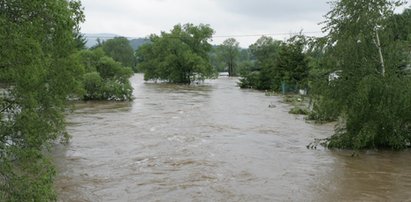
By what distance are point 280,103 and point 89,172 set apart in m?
25.5

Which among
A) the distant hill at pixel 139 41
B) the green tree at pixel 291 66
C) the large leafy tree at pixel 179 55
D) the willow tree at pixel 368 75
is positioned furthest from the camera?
the distant hill at pixel 139 41

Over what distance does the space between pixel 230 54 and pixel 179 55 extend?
57.0m

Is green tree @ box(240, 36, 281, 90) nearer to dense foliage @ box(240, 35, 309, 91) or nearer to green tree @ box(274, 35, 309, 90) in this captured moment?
dense foliage @ box(240, 35, 309, 91)

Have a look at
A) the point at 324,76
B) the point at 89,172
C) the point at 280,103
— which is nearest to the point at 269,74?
the point at 280,103

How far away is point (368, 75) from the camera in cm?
1603

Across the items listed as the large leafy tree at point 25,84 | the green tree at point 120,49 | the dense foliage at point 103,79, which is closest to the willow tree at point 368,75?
the large leafy tree at point 25,84

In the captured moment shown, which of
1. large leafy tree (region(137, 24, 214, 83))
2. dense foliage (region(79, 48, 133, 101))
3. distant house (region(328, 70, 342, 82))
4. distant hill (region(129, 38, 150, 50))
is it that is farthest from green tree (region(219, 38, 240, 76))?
distant house (region(328, 70, 342, 82))

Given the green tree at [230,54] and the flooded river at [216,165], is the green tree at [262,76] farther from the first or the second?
the green tree at [230,54]

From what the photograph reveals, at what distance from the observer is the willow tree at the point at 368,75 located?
15.9 m

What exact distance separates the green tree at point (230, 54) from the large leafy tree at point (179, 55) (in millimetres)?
50546

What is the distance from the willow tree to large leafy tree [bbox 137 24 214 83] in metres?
51.1

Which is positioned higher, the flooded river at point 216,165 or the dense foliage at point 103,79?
the dense foliage at point 103,79

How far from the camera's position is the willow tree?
15.9 metres

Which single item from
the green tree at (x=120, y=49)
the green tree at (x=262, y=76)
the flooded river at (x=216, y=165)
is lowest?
the flooded river at (x=216, y=165)
